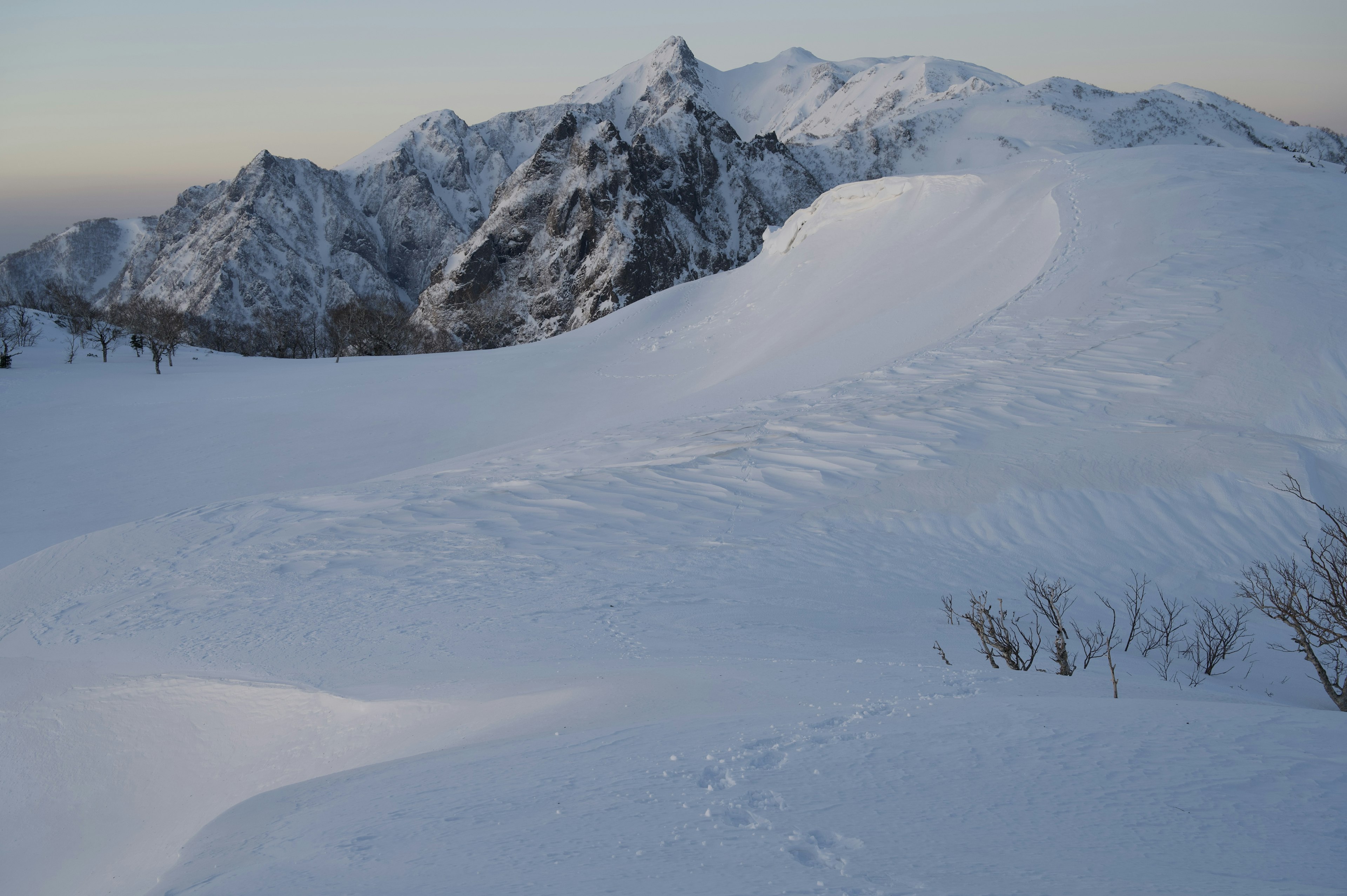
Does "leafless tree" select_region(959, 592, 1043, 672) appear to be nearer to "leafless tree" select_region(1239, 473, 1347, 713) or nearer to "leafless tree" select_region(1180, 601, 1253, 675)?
"leafless tree" select_region(1180, 601, 1253, 675)

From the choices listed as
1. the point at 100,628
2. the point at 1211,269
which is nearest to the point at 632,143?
the point at 1211,269

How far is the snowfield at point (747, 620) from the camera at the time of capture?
3.26m

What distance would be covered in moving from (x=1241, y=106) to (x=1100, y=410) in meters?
149

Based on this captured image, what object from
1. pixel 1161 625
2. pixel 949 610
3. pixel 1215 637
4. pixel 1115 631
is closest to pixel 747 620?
pixel 949 610

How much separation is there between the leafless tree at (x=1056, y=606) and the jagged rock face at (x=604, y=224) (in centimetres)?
11501

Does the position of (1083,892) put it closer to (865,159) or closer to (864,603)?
(864,603)

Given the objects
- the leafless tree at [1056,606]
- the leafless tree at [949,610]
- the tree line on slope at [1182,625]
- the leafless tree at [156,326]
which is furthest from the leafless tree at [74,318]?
the tree line on slope at [1182,625]

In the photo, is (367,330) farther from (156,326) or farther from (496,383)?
(496,383)

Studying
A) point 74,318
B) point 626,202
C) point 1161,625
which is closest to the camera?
point 1161,625

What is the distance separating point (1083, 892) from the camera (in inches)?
106

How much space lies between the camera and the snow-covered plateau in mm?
3262

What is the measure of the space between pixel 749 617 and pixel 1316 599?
14.7ft

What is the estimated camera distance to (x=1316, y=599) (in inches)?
245

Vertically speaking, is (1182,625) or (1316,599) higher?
(1316,599)
